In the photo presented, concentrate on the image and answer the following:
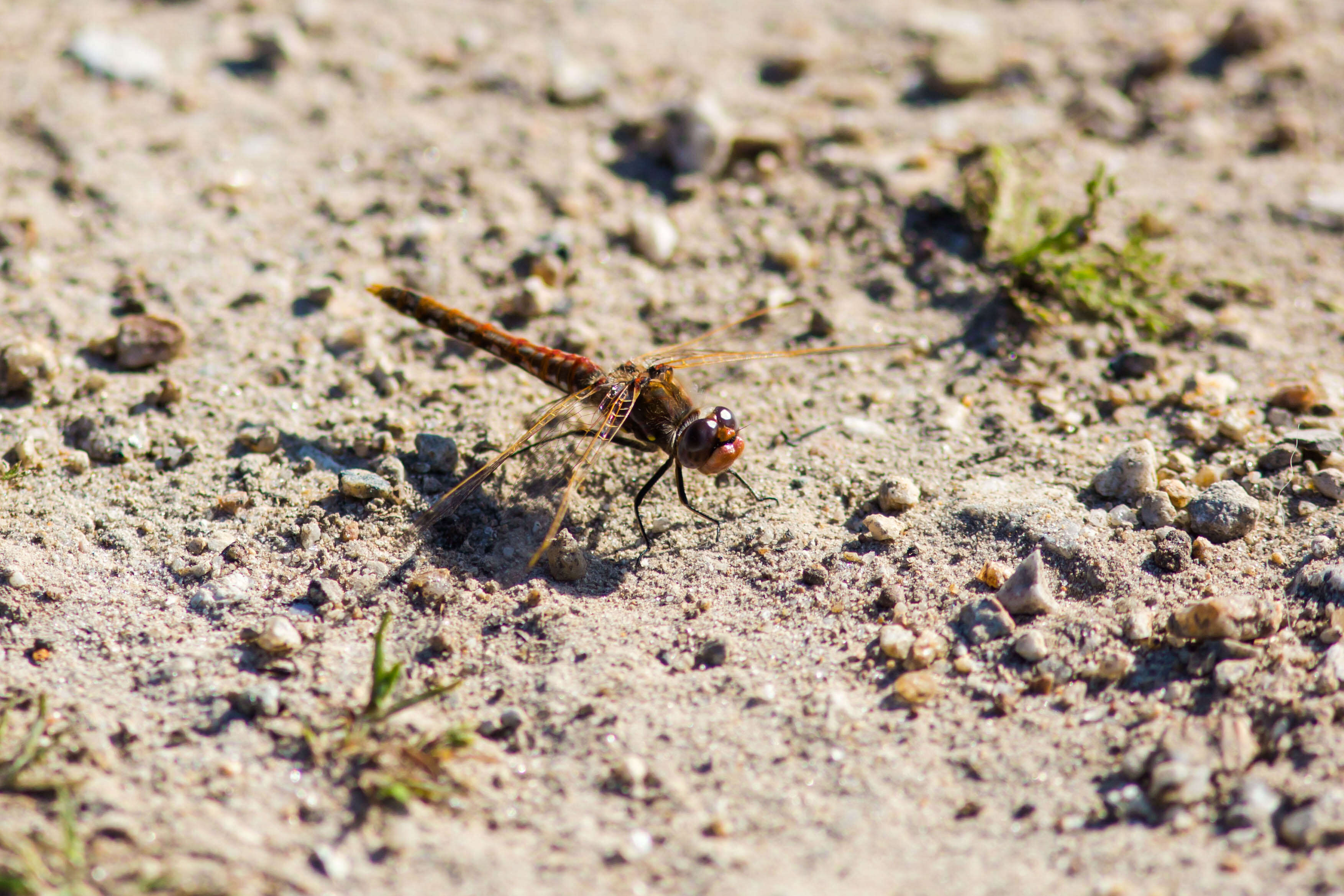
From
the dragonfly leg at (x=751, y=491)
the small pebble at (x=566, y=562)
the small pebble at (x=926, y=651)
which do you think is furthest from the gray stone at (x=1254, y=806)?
the small pebble at (x=566, y=562)

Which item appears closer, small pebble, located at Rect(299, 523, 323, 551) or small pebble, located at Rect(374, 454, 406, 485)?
small pebble, located at Rect(299, 523, 323, 551)

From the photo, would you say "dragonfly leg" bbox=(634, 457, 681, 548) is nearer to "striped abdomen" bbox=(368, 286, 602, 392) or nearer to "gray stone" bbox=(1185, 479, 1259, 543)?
"striped abdomen" bbox=(368, 286, 602, 392)

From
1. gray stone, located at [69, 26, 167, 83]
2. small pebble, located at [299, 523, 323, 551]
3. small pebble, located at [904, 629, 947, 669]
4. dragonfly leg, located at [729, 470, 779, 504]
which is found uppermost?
gray stone, located at [69, 26, 167, 83]

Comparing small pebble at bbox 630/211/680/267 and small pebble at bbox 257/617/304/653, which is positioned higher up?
small pebble at bbox 630/211/680/267

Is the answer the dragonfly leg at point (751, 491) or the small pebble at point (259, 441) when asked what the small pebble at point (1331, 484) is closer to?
the dragonfly leg at point (751, 491)

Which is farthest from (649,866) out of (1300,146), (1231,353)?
(1300,146)

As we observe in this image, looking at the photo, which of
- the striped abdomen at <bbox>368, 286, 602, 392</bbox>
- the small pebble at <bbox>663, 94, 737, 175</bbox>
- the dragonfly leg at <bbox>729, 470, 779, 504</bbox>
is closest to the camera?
the dragonfly leg at <bbox>729, 470, 779, 504</bbox>

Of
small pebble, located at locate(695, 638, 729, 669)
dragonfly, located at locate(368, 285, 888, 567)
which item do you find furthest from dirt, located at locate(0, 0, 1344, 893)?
dragonfly, located at locate(368, 285, 888, 567)

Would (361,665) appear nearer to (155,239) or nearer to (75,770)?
(75,770)
